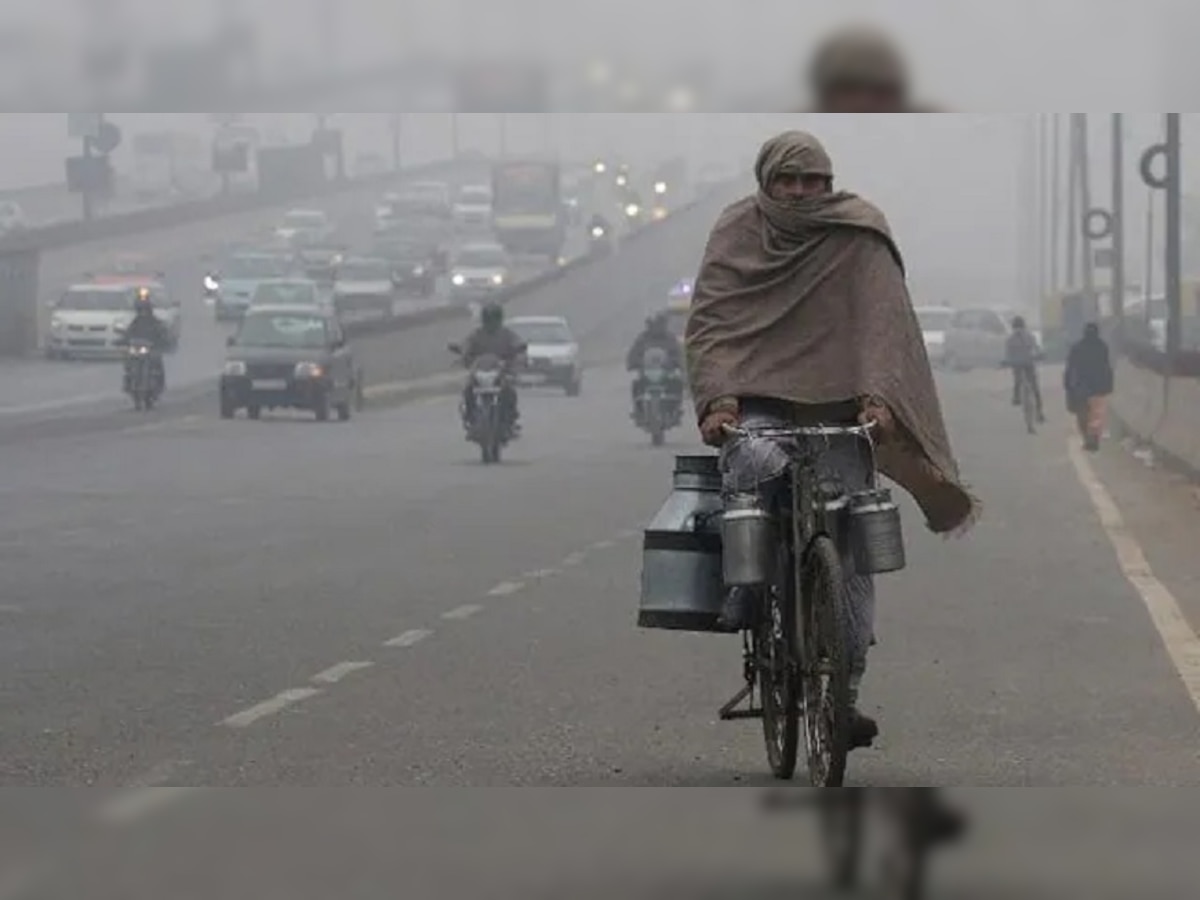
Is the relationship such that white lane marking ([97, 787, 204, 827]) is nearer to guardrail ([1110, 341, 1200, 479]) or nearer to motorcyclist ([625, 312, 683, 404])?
guardrail ([1110, 341, 1200, 479])

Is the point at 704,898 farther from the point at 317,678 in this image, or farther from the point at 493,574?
the point at 493,574

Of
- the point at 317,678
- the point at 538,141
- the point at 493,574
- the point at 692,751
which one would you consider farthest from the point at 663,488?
the point at 692,751

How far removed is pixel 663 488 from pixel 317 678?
13.0 meters

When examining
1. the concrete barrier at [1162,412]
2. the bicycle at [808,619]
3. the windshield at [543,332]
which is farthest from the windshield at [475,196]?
the bicycle at [808,619]

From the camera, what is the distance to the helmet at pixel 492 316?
29.6 metres

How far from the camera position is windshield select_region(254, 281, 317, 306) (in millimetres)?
42219

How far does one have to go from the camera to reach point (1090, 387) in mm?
33875

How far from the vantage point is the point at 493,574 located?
17344 mm

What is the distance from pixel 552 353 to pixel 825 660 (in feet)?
101

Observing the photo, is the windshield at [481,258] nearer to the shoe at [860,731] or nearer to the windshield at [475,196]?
the windshield at [475,196]

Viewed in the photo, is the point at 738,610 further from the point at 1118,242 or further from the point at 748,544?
the point at 1118,242

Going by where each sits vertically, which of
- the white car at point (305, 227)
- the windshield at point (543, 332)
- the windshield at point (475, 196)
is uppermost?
the windshield at point (475, 196)

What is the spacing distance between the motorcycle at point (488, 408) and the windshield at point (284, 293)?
474 inches

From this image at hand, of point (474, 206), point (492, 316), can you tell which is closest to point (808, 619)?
point (474, 206)
